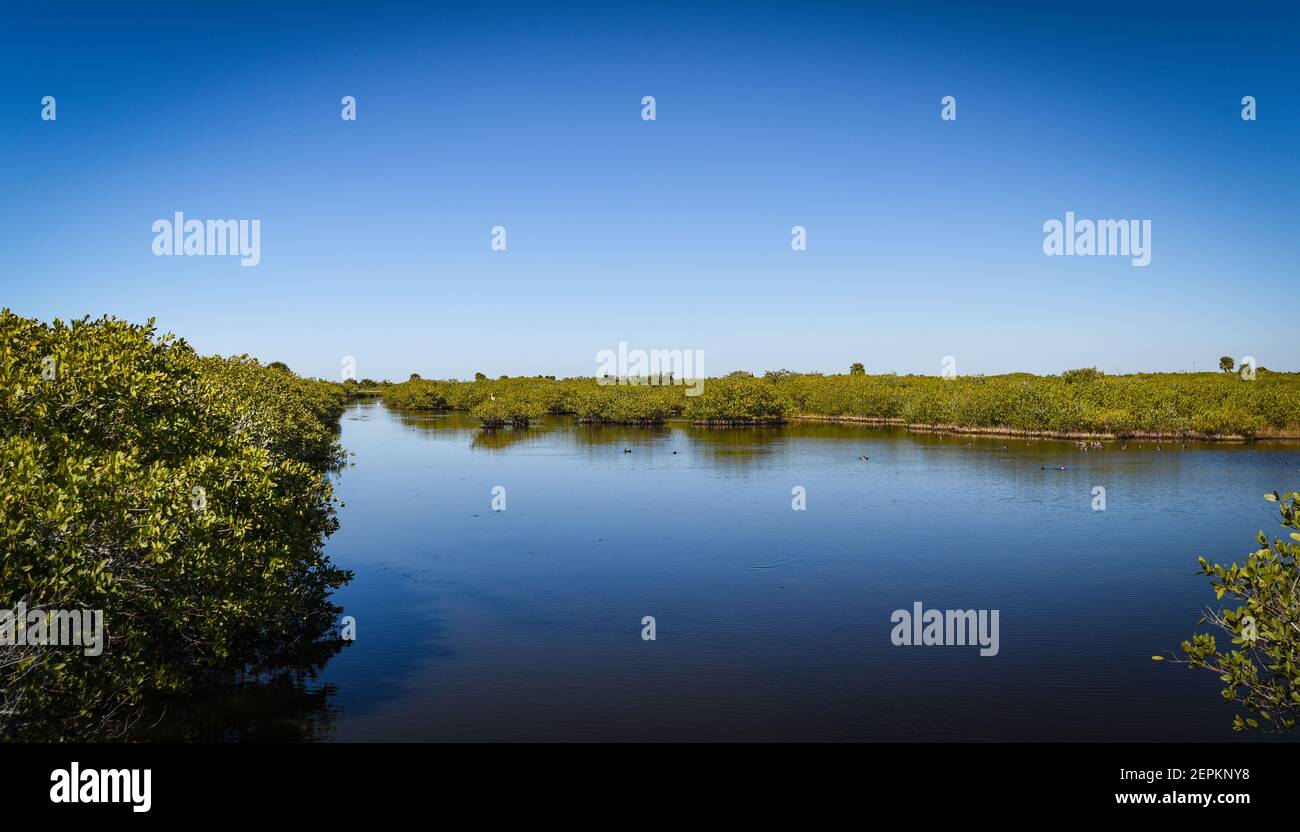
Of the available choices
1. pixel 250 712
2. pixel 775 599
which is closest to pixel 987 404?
pixel 775 599

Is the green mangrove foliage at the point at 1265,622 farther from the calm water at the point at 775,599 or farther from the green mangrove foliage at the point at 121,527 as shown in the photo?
the green mangrove foliage at the point at 121,527

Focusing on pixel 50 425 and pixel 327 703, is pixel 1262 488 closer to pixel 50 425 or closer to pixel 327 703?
pixel 327 703

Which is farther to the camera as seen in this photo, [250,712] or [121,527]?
[250,712]

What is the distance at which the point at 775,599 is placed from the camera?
25.7 metres

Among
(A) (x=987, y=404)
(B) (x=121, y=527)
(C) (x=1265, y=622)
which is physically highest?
(A) (x=987, y=404)

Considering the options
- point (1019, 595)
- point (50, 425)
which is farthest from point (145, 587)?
point (1019, 595)

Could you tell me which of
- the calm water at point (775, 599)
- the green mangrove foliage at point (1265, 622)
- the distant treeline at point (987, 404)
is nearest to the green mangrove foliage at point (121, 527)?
the calm water at point (775, 599)

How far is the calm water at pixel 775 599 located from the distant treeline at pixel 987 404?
20364mm

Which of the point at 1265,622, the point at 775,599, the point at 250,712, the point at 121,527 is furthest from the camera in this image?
the point at 775,599

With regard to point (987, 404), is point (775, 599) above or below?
below

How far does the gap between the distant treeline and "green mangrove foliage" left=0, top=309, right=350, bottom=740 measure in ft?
252

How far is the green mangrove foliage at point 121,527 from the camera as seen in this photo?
10.6 meters

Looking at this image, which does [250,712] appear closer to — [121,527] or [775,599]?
[121,527]

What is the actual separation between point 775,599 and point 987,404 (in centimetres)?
6742
